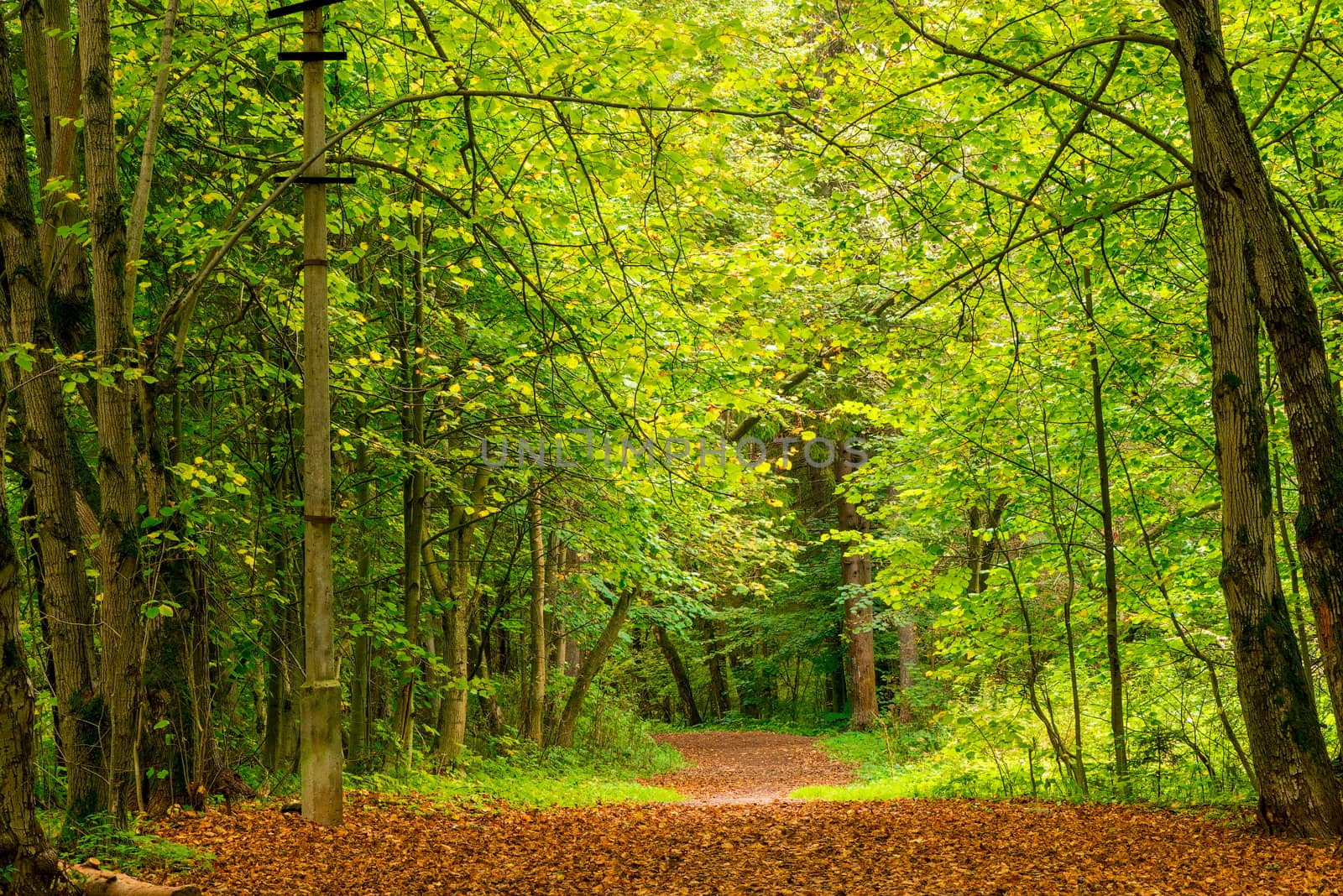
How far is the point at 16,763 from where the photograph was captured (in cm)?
395

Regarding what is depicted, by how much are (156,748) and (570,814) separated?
12.2 ft

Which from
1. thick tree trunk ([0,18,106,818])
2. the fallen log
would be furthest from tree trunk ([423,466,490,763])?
the fallen log

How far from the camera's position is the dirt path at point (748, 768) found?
47.8 feet

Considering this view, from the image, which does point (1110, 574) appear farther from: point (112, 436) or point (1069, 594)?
point (112, 436)

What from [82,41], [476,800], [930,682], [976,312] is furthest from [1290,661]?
[930,682]

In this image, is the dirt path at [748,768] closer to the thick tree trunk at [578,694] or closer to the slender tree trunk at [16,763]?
the thick tree trunk at [578,694]

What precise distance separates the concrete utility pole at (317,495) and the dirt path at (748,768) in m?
7.87

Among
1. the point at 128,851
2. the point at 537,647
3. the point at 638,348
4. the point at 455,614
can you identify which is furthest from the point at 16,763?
the point at 537,647

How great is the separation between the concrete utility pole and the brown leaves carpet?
498 millimetres

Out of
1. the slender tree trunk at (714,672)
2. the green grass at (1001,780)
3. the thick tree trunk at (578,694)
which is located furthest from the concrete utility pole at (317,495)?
the slender tree trunk at (714,672)

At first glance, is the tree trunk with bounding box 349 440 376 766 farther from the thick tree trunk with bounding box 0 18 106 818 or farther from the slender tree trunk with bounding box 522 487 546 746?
the thick tree trunk with bounding box 0 18 106 818

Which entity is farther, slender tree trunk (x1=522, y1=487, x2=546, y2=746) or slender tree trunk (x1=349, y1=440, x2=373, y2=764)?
slender tree trunk (x1=522, y1=487, x2=546, y2=746)

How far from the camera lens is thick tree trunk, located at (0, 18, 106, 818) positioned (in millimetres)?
5656

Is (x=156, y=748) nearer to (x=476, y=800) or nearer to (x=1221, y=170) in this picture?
(x=476, y=800)
